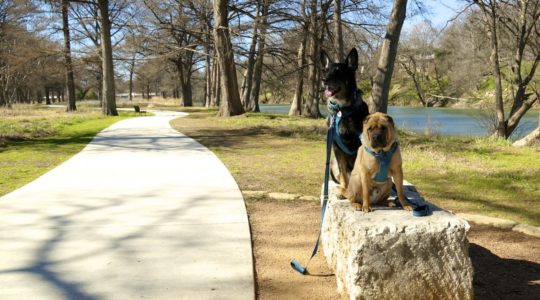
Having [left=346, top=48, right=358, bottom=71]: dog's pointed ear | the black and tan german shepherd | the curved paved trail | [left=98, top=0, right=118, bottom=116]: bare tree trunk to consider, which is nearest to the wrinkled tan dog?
the black and tan german shepherd

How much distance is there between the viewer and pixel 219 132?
17.0 metres

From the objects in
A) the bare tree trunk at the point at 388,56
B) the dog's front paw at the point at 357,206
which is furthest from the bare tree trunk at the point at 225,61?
the dog's front paw at the point at 357,206

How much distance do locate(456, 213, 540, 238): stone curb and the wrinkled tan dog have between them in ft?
8.56

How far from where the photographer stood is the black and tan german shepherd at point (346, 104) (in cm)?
358

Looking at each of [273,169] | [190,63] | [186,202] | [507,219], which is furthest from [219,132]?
[190,63]

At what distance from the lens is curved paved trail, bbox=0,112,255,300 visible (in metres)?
3.51

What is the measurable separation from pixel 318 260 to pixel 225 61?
1917cm

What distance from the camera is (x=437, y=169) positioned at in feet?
29.2

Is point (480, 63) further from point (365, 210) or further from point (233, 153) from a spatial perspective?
point (365, 210)

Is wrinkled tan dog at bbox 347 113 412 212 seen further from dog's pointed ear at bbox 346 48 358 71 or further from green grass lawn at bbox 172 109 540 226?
green grass lawn at bbox 172 109 540 226

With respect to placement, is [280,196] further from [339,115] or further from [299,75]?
[299,75]

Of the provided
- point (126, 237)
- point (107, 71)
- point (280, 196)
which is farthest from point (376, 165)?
point (107, 71)

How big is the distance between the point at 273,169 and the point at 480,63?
16883 mm

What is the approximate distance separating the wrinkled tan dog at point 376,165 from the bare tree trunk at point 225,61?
18.8 metres
